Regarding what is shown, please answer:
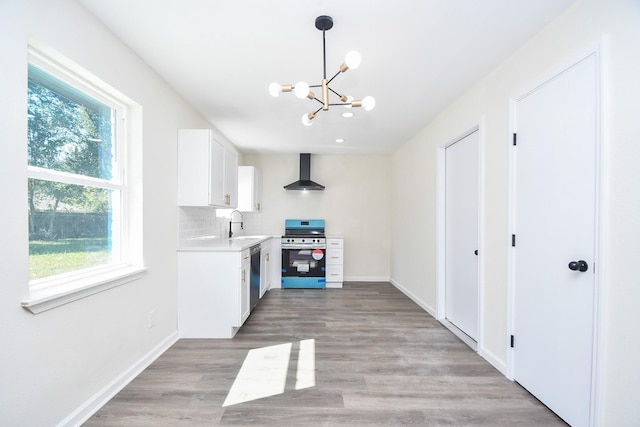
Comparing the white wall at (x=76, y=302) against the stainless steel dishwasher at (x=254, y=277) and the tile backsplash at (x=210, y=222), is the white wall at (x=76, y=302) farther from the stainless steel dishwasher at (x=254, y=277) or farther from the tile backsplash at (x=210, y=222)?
the stainless steel dishwasher at (x=254, y=277)

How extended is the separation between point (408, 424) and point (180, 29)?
2867 millimetres

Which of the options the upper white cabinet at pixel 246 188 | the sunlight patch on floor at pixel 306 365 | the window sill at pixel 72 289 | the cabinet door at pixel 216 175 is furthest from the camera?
the upper white cabinet at pixel 246 188

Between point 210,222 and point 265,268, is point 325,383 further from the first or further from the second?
point 210,222

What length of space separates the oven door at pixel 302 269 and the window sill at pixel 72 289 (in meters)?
2.92

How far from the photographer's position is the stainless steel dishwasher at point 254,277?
3.29 meters

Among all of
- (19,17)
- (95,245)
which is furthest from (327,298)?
(19,17)

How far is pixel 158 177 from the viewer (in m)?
2.47

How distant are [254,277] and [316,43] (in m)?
2.64

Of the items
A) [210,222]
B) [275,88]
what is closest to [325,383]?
[275,88]

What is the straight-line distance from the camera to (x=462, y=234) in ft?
9.71

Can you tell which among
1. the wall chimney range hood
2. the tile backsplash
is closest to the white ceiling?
the tile backsplash

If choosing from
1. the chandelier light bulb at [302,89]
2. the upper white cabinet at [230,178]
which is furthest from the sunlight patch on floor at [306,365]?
the chandelier light bulb at [302,89]

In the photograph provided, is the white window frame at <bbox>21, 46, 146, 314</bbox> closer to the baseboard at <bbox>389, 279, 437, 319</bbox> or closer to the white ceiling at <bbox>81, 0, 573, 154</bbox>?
the white ceiling at <bbox>81, 0, 573, 154</bbox>

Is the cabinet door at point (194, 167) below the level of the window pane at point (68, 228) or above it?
above
